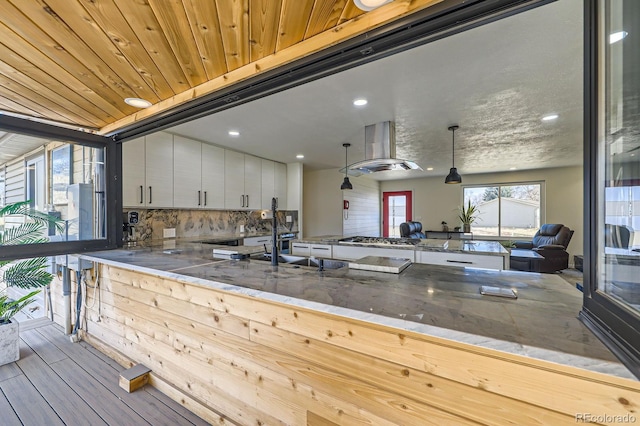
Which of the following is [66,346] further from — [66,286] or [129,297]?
[129,297]

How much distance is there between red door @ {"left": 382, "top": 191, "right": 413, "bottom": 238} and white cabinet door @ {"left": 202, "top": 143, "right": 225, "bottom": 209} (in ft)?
20.2

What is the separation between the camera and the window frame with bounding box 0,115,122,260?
2.05m

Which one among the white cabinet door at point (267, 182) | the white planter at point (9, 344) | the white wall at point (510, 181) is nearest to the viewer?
the white planter at point (9, 344)

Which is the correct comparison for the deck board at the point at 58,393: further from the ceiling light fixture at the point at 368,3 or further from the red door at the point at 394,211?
the red door at the point at 394,211

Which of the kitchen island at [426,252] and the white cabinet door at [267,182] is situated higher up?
the white cabinet door at [267,182]

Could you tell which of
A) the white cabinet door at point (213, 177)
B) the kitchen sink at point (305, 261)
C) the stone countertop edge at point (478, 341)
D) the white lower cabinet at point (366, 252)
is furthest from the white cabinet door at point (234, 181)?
the stone countertop edge at point (478, 341)

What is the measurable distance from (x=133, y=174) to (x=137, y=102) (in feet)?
4.51

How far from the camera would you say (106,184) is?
2.63 m

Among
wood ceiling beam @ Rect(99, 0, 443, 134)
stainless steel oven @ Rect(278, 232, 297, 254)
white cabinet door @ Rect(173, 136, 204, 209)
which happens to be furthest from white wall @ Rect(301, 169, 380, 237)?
wood ceiling beam @ Rect(99, 0, 443, 134)

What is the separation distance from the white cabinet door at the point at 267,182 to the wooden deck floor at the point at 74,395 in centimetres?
332

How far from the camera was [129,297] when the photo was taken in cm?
219

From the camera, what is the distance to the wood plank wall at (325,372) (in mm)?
724

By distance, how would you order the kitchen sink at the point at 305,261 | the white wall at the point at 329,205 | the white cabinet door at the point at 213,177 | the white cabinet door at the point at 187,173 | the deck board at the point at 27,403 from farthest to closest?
1. the white wall at the point at 329,205
2. the white cabinet door at the point at 213,177
3. the white cabinet door at the point at 187,173
4. the kitchen sink at the point at 305,261
5. the deck board at the point at 27,403

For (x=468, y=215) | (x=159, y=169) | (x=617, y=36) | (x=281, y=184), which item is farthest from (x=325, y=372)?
(x=468, y=215)
